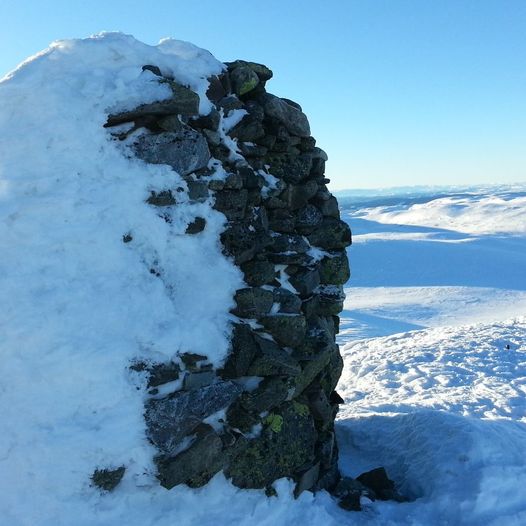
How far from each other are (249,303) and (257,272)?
20.5 inches

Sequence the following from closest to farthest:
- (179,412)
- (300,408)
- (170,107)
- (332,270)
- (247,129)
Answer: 1. (179,412)
2. (170,107)
3. (300,408)
4. (247,129)
5. (332,270)

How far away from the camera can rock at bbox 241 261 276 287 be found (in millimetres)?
7291

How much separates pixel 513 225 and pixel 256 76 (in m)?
58.7

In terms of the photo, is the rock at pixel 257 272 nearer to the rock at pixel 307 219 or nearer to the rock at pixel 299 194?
the rock at pixel 307 219

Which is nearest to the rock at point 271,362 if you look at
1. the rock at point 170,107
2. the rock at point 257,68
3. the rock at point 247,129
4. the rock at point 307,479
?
the rock at point 307,479

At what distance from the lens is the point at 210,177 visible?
7301mm

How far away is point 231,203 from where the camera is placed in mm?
7410

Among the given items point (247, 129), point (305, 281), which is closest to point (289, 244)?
point (305, 281)

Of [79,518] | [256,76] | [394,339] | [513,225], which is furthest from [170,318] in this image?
[513,225]

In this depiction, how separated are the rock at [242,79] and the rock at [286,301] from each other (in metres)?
3.08

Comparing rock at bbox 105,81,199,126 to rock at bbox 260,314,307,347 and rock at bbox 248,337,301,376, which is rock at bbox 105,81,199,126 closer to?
rock at bbox 260,314,307,347

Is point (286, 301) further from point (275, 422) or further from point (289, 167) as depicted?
point (289, 167)

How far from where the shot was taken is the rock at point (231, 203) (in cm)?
736

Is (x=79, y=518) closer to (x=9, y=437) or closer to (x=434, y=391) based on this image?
(x=9, y=437)
